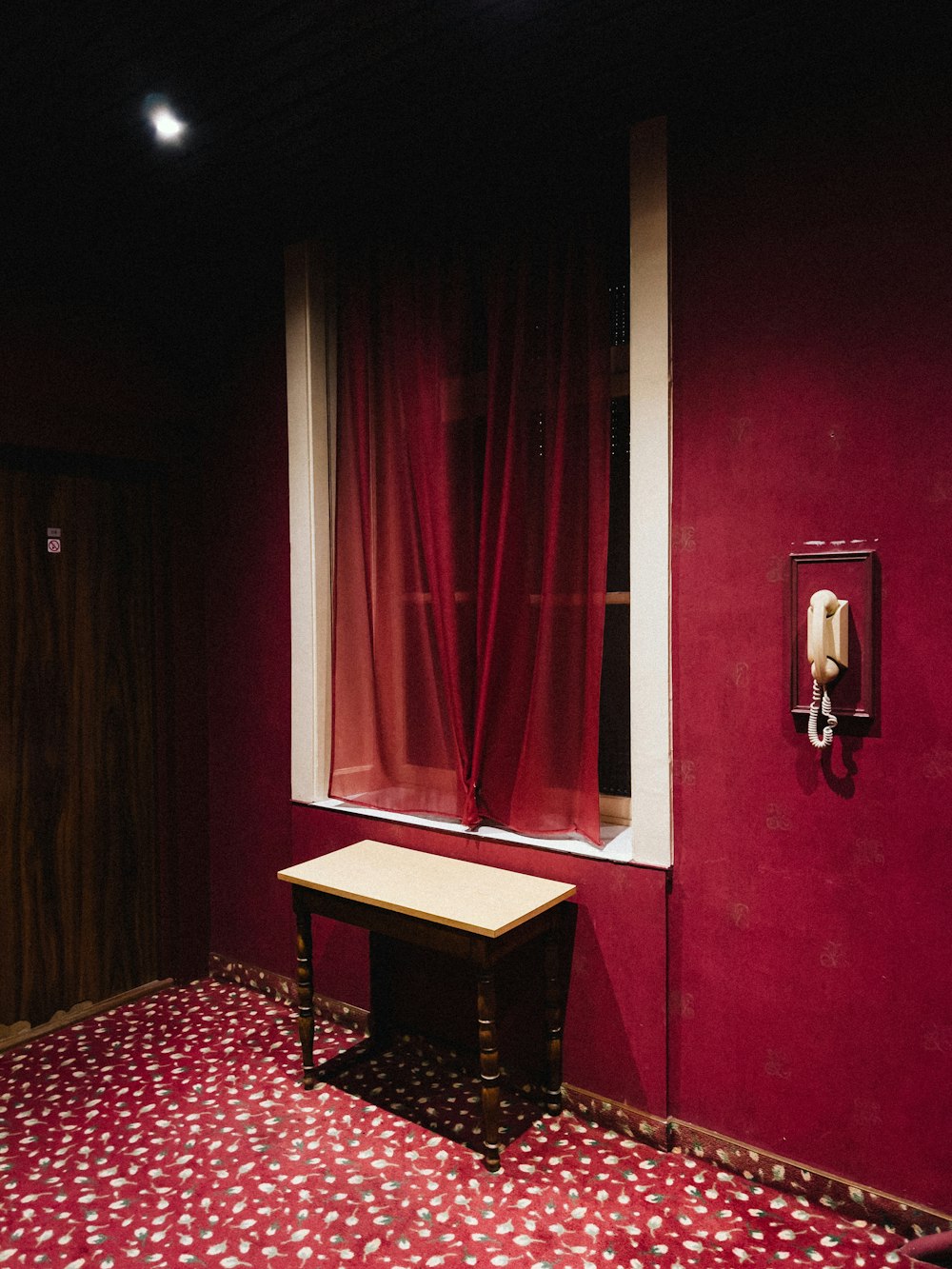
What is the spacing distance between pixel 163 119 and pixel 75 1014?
3.09 metres

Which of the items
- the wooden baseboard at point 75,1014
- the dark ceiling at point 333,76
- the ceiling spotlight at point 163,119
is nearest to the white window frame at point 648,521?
the dark ceiling at point 333,76

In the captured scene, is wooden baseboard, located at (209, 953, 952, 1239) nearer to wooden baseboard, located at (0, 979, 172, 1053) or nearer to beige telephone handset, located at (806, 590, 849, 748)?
beige telephone handset, located at (806, 590, 849, 748)

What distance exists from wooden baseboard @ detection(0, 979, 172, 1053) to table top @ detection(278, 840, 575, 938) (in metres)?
1.25

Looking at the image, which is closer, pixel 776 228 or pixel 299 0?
pixel 299 0

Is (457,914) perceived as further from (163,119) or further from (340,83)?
(163,119)

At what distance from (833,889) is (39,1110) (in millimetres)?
2437

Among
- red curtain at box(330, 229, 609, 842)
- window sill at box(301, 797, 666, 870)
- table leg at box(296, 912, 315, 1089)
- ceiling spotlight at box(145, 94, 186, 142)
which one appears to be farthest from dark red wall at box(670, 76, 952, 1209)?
ceiling spotlight at box(145, 94, 186, 142)

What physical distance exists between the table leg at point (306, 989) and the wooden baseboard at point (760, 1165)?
827mm

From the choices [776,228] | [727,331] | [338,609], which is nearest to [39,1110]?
[338,609]

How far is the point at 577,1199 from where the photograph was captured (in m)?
2.07

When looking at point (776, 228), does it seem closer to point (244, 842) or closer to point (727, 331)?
point (727, 331)

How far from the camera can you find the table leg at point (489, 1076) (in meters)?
2.17

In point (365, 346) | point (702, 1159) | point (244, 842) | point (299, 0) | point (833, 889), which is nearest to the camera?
point (299, 0)

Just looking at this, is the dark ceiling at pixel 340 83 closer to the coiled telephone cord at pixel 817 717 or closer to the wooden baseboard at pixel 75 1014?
the coiled telephone cord at pixel 817 717
